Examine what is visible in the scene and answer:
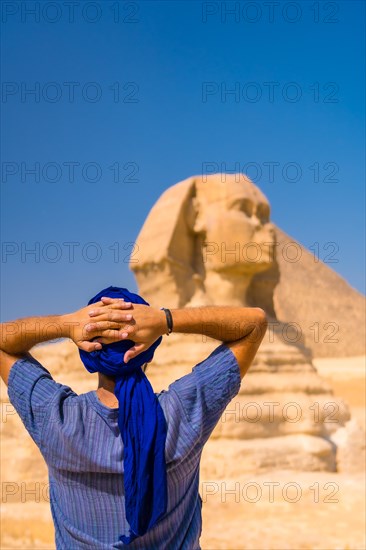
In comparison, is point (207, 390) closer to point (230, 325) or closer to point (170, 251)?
point (230, 325)

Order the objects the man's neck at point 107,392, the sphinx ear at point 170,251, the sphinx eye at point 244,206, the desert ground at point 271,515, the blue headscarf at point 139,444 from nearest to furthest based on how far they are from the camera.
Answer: the blue headscarf at point 139,444 → the man's neck at point 107,392 → the desert ground at point 271,515 → the sphinx ear at point 170,251 → the sphinx eye at point 244,206

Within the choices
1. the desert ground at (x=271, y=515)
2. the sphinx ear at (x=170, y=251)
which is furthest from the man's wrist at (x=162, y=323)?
the sphinx ear at (x=170, y=251)

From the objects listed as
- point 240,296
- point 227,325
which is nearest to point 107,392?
point 227,325

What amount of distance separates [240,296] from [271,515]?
408 cm

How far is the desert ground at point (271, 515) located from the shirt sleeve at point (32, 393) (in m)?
4.46

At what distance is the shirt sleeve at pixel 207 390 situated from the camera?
1.81 meters

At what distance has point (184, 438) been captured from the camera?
70.5 inches

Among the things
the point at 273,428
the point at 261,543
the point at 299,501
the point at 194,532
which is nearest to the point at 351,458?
the point at 273,428

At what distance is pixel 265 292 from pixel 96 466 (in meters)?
9.36

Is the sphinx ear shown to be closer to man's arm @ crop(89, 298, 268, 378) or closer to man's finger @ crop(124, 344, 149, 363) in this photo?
man's arm @ crop(89, 298, 268, 378)

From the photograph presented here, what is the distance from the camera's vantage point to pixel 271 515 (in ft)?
21.9

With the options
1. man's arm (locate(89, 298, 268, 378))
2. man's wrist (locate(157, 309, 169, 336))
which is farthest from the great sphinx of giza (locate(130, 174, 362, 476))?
man's wrist (locate(157, 309, 169, 336))

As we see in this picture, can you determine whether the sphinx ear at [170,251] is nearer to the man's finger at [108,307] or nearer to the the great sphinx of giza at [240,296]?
the the great sphinx of giza at [240,296]

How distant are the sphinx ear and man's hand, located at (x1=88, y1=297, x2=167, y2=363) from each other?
312 inches
